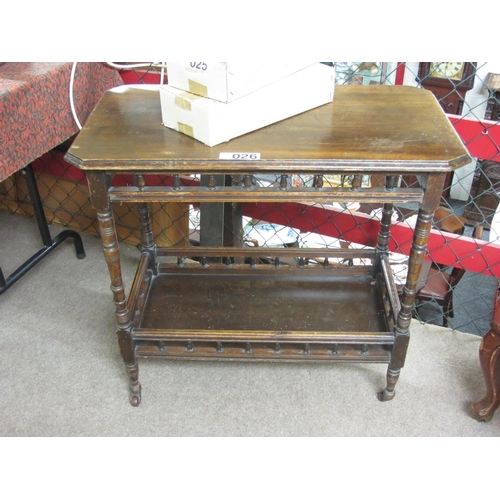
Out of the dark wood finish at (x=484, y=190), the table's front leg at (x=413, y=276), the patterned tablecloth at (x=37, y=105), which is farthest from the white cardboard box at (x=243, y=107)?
the dark wood finish at (x=484, y=190)

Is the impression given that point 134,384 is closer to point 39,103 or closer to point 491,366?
point 39,103

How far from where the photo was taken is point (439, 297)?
277 cm

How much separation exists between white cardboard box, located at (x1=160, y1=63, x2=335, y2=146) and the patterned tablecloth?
47cm

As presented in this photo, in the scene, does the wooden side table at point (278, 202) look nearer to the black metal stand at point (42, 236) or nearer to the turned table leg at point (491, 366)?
the turned table leg at point (491, 366)

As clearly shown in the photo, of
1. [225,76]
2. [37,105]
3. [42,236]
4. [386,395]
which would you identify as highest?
[225,76]

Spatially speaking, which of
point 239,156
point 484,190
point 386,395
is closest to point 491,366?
point 386,395

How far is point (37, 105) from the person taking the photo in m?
1.51

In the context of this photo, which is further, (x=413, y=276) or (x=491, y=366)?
(x=491, y=366)

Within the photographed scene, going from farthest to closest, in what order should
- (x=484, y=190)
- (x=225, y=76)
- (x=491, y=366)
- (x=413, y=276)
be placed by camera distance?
(x=484, y=190), (x=491, y=366), (x=413, y=276), (x=225, y=76)

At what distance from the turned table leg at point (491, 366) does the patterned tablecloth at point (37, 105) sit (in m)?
1.35

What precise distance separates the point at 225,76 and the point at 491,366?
1005 millimetres

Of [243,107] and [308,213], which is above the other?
[243,107]

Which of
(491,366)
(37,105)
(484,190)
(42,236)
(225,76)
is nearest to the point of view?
(225,76)

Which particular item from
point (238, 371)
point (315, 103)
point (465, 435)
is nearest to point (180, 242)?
point (238, 371)
